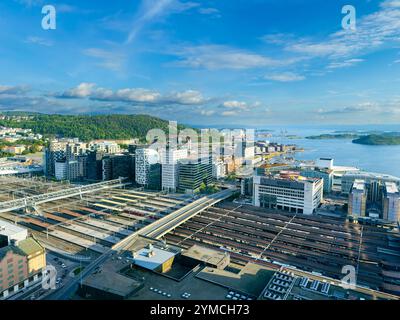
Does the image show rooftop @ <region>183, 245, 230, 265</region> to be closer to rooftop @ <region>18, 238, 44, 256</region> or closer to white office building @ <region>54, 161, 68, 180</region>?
rooftop @ <region>18, 238, 44, 256</region>

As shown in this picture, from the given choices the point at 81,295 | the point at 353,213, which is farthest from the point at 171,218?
the point at 353,213

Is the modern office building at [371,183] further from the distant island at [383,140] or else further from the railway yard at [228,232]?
the distant island at [383,140]

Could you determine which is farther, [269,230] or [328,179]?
[328,179]

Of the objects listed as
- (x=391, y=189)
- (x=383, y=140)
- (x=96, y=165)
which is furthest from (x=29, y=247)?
(x=383, y=140)

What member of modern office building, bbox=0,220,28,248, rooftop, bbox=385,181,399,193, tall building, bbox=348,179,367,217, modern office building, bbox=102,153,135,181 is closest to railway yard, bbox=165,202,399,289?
tall building, bbox=348,179,367,217

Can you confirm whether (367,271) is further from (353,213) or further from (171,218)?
(171,218)

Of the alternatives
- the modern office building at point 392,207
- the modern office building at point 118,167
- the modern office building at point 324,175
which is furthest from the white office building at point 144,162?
the modern office building at point 392,207
